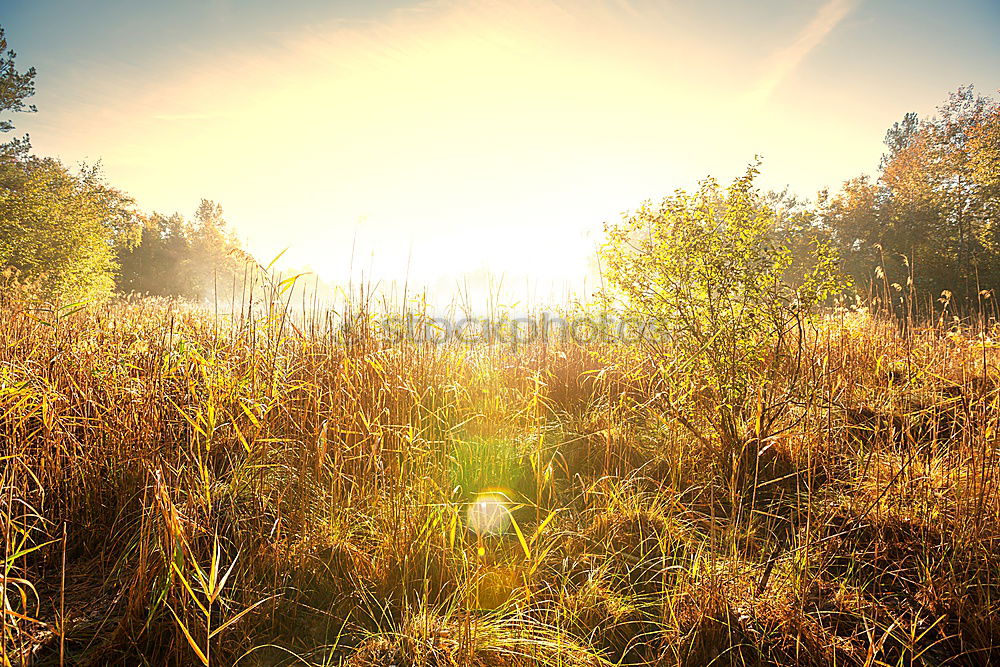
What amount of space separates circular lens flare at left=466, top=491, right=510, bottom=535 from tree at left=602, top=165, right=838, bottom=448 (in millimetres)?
912

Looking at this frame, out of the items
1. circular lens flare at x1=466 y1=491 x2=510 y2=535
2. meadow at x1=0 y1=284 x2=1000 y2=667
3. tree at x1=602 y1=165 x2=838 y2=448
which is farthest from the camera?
tree at x1=602 y1=165 x2=838 y2=448

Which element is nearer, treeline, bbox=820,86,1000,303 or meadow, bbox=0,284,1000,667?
meadow, bbox=0,284,1000,667

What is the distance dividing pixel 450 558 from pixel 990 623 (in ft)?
5.22

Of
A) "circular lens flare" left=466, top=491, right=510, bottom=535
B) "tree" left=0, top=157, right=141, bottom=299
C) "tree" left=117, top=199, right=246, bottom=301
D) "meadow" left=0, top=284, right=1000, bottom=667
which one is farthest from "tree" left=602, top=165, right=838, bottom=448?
"tree" left=117, top=199, right=246, bottom=301

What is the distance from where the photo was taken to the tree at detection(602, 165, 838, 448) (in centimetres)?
219

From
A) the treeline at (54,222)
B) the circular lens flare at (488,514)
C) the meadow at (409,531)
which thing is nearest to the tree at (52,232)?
the treeline at (54,222)

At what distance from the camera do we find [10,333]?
254cm

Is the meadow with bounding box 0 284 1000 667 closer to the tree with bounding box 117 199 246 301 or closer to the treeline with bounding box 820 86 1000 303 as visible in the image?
the treeline with bounding box 820 86 1000 303

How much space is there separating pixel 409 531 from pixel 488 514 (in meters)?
0.45

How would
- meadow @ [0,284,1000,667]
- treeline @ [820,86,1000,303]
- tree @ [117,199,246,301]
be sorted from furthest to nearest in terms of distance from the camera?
Result: tree @ [117,199,246,301]
treeline @ [820,86,1000,303]
meadow @ [0,284,1000,667]

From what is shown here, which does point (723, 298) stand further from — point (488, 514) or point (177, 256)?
point (177, 256)

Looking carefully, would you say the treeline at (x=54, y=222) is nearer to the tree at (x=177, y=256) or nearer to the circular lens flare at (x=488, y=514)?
the tree at (x=177, y=256)

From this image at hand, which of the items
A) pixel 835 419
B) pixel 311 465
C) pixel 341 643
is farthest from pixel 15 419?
pixel 835 419

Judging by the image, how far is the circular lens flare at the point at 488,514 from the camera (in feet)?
6.03
